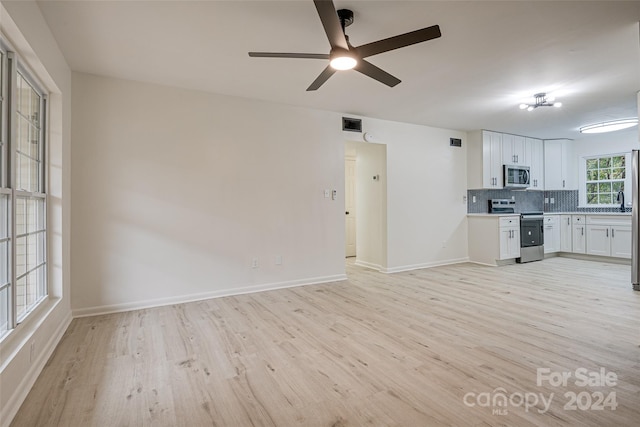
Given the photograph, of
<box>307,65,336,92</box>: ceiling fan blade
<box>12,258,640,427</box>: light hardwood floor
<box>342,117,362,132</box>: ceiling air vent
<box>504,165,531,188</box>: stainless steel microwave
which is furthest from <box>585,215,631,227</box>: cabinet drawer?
<box>307,65,336,92</box>: ceiling fan blade

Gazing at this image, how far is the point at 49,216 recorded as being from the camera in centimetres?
292

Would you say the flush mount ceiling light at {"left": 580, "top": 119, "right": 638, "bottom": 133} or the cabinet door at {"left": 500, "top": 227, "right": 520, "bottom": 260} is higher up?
the flush mount ceiling light at {"left": 580, "top": 119, "right": 638, "bottom": 133}

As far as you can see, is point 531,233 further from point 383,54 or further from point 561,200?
point 383,54

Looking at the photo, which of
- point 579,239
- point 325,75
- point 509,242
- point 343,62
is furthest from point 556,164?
point 343,62

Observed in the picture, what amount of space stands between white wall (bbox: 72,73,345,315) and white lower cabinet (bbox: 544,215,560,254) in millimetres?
4903

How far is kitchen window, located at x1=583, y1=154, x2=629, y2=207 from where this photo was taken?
6.71 meters

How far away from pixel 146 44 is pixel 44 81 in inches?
34.3

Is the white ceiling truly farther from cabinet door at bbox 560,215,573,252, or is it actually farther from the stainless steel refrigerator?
cabinet door at bbox 560,215,573,252

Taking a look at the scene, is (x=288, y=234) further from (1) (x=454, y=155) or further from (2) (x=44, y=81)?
(1) (x=454, y=155)

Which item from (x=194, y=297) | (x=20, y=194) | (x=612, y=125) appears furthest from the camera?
(x=612, y=125)

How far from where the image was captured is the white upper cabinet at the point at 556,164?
284 inches

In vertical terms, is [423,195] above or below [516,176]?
below

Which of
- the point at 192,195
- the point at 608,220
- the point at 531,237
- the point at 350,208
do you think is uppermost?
the point at 192,195

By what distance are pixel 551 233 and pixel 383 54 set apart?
616cm
